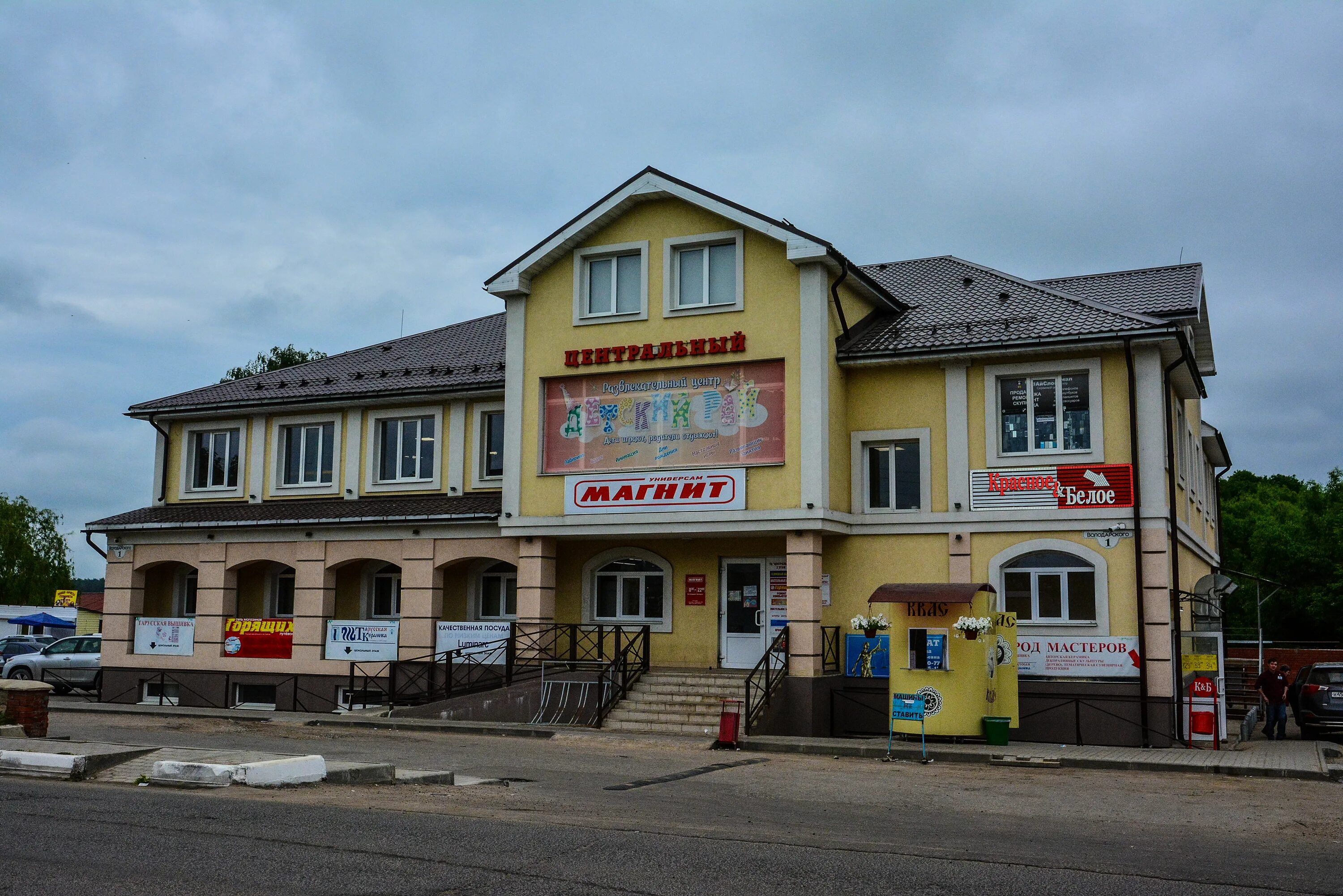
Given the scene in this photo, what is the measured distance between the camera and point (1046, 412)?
21344 millimetres

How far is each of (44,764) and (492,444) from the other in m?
13.8

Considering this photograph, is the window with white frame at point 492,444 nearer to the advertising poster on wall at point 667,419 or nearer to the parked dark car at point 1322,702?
the advertising poster on wall at point 667,419

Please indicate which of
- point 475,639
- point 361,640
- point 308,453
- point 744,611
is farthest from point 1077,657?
point 308,453

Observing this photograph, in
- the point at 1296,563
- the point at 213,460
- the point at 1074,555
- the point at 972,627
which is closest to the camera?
the point at 972,627

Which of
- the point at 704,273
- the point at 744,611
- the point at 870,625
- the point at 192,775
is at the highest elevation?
the point at 704,273

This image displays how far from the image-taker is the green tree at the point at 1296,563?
52.2 metres

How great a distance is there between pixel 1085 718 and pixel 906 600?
12.4 feet

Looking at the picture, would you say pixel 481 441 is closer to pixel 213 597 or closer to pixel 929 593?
pixel 213 597

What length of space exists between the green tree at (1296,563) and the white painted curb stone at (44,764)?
43.5 meters

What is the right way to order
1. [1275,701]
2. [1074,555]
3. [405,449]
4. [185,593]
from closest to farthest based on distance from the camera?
1. [1074,555]
2. [1275,701]
3. [405,449]
4. [185,593]

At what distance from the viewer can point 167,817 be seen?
1066cm

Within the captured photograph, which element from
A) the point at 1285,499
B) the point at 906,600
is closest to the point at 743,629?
the point at 906,600

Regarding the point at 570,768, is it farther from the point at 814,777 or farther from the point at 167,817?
the point at 167,817

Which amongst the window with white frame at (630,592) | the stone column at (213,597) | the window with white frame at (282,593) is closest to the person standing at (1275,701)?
the window with white frame at (630,592)
